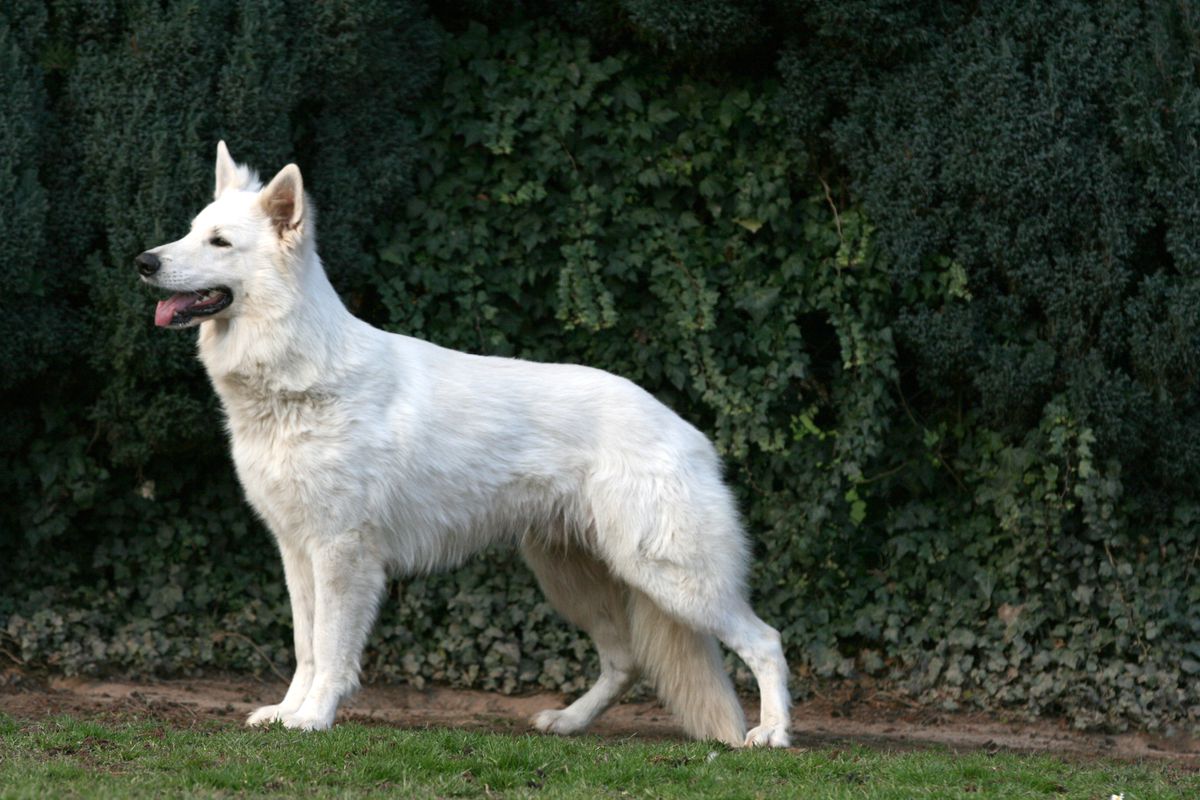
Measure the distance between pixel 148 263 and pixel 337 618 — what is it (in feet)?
5.36

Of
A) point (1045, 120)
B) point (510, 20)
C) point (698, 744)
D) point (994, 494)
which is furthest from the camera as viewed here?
point (510, 20)

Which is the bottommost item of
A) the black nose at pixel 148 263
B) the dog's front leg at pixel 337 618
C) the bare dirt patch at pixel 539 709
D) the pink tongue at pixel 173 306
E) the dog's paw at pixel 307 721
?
the bare dirt patch at pixel 539 709

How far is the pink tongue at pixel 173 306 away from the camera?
5.71 metres

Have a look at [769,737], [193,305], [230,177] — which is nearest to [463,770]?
[769,737]

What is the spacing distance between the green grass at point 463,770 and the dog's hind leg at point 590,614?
900 millimetres

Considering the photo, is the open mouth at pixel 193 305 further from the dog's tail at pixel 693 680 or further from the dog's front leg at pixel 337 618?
the dog's tail at pixel 693 680

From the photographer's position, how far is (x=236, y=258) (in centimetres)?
577

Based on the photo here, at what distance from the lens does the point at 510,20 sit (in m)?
8.15

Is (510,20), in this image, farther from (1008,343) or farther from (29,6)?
(1008,343)

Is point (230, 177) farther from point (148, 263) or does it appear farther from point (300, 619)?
point (300, 619)

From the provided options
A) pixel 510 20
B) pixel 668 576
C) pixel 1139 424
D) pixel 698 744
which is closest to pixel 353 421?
pixel 668 576

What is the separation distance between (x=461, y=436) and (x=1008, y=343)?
3014 mm

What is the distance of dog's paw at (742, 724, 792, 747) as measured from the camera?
593 cm

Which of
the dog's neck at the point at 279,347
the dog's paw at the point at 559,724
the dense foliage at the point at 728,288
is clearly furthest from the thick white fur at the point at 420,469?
the dense foliage at the point at 728,288
